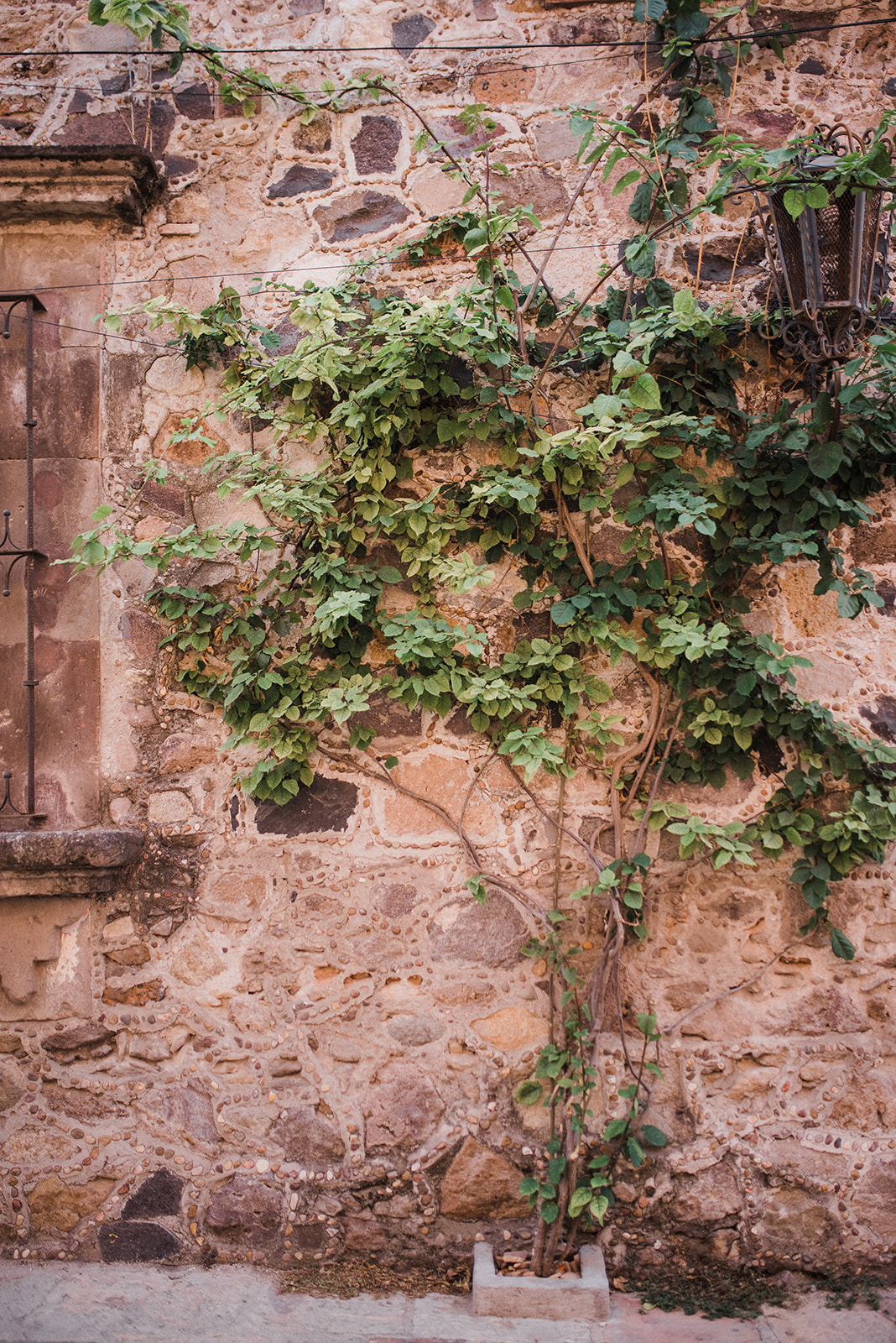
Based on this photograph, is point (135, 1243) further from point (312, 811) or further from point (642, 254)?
point (642, 254)

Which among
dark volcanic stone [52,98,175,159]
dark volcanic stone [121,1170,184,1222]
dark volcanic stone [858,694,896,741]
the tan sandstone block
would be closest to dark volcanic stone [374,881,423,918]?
the tan sandstone block

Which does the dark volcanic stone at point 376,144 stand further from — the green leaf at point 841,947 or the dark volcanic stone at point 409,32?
the green leaf at point 841,947

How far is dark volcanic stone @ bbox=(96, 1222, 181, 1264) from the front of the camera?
242 cm

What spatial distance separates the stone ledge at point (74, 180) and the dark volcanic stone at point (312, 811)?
76.0 inches

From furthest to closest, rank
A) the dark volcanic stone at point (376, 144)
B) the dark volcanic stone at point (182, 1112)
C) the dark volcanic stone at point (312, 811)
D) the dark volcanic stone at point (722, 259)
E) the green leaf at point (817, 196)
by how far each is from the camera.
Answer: the dark volcanic stone at point (376, 144), the dark volcanic stone at point (722, 259), the dark volcanic stone at point (312, 811), the dark volcanic stone at point (182, 1112), the green leaf at point (817, 196)

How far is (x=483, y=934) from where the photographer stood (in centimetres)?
250

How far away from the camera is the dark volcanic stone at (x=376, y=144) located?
2.80 m

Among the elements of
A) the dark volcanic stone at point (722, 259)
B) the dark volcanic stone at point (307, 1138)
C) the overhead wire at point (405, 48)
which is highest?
the overhead wire at point (405, 48)

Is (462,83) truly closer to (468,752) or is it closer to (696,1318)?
(468,752)

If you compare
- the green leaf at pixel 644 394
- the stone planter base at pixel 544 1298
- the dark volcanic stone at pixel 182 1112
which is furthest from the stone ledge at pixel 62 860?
the green leaf at pixel 644 394

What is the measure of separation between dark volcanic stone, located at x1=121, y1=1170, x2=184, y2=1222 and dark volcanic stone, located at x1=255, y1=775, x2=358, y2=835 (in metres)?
1.00

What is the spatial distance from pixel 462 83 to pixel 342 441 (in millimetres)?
1249

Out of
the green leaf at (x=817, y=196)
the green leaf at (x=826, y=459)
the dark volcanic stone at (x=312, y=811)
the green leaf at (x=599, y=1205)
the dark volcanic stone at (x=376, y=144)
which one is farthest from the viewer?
the dark volcanic stone at (x=376, y=144)

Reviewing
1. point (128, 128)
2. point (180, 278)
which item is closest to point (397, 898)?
point (180, 278)
